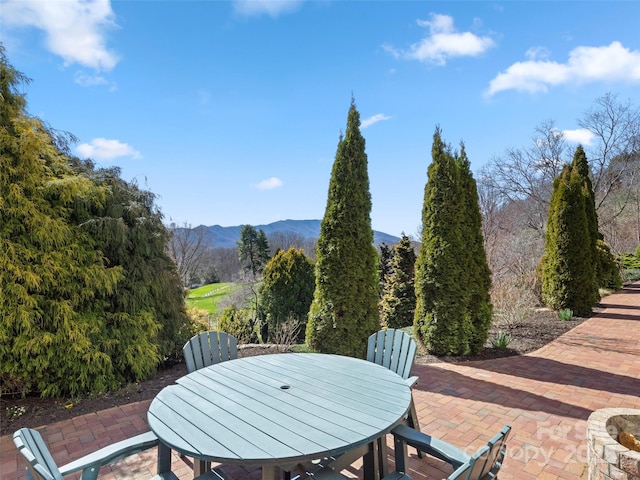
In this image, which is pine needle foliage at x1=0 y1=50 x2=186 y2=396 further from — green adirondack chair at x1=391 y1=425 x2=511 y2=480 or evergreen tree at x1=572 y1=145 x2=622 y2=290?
evergreen tree at x1=572 y1=145 x2=622 y2=290

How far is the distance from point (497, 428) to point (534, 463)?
54 cm

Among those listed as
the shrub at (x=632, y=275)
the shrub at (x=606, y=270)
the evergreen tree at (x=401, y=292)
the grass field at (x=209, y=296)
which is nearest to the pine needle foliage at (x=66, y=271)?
the evergreen tree at (x=401, y=292)

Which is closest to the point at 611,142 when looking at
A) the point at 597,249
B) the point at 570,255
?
the point at 597,249

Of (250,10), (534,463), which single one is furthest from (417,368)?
(250,10)

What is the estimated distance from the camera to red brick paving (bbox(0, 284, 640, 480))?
2.49 meters

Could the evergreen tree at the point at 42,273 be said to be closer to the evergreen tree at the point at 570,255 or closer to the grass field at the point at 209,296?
the evergreen tree at the point at 570,255

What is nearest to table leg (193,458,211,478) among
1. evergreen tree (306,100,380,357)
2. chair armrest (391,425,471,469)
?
chair armrest (391,425,471,469)

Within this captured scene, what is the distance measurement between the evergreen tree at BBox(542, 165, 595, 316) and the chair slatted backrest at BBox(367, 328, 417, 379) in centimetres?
736

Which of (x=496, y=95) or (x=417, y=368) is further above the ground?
(x=496, y=95)

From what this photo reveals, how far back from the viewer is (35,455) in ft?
4.50

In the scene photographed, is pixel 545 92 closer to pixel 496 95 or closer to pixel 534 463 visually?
pixel 496 95

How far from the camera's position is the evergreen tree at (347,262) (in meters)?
5.03

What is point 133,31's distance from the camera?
443 centimetres

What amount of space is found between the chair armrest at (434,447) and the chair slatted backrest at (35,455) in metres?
1.74
